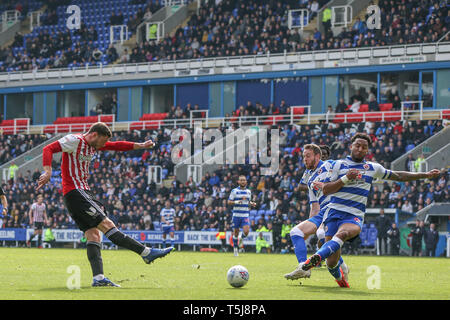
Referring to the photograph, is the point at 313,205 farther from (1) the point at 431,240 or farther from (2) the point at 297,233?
(1) the point at 431,240

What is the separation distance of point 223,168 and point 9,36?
26.9 m

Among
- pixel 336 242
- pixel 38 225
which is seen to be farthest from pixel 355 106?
pixel 336 242

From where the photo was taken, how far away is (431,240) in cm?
2873

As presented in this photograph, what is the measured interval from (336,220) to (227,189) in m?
24.0

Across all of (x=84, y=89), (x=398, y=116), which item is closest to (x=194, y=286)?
(x=398, y=116)

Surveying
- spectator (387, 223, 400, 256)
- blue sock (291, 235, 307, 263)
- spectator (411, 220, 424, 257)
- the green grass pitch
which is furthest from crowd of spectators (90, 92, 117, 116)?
blue sock (291, 235, 307, 263)

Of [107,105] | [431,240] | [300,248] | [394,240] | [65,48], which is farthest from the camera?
[65,48]

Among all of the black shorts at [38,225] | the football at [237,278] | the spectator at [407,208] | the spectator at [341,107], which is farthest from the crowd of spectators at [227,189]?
the football at [237,278]

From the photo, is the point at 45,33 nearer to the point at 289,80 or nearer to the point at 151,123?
the point at 151,123

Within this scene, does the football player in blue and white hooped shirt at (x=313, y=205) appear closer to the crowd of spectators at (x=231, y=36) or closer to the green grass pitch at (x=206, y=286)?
the green grass pitch at (x=206, y=286)

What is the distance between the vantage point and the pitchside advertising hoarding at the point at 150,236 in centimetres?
3216

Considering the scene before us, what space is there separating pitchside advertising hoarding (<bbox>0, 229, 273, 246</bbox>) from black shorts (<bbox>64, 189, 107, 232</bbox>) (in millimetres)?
20329

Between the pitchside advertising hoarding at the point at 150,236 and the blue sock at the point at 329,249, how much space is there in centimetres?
2027

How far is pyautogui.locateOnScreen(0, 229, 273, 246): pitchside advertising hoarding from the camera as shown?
105 feet
